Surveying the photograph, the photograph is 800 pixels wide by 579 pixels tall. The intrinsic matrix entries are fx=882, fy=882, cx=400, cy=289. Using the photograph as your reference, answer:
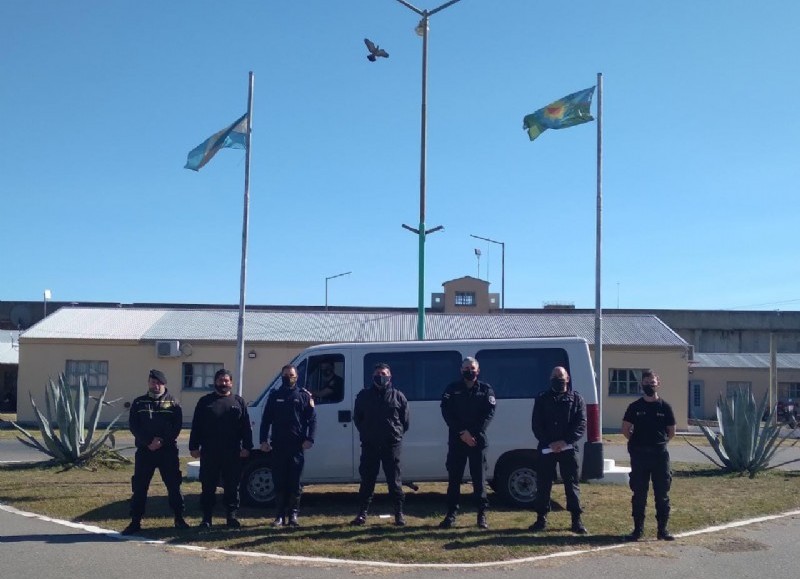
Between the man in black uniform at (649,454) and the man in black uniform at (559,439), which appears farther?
the man in black uniform at (559,439)

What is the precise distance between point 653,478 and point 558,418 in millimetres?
1158

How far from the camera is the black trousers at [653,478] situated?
919 centimetres

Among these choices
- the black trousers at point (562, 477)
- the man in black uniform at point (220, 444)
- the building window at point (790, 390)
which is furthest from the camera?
the building window at point (790, 390)

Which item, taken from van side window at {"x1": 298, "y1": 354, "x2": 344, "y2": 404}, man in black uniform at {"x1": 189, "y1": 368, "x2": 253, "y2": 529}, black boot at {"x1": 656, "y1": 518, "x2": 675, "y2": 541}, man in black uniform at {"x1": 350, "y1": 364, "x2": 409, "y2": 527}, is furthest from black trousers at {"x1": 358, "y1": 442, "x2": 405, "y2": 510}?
black boot at {"x1": 656, "y1": 518, "x2": 675, "y2": 541}

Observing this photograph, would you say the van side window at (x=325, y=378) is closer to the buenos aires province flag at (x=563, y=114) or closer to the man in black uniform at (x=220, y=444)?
the man in black uniform at (x=220, y=444)

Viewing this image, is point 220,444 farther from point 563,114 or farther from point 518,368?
point 563,114

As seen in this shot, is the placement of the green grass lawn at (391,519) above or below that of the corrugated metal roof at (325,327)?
below

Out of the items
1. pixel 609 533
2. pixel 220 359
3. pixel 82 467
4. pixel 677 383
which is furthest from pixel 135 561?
pixel 677 383

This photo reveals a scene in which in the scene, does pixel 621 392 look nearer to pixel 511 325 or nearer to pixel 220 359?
pixel 511 325

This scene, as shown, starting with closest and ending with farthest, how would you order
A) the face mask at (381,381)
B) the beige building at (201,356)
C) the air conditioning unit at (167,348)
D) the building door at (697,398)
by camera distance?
the face mask at (381,381)
the air conditioning unit at (167,348)
the beige building at (201,356)
the building door at (697,398)

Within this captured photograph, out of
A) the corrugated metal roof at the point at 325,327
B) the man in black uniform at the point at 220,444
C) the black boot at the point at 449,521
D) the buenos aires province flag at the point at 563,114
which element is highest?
the buenos aires province flag at the point at 563,114

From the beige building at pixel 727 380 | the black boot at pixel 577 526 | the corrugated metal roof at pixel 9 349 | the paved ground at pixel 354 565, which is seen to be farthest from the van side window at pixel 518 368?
the beige building at pixel 727 380

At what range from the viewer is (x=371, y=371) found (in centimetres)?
1148

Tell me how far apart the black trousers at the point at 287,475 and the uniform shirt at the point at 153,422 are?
3.73 ft
